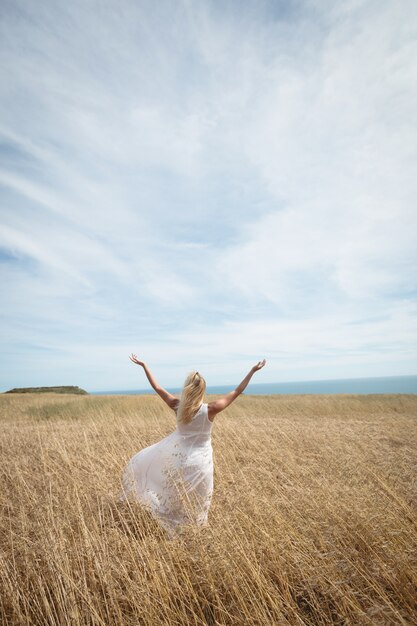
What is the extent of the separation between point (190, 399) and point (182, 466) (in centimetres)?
95

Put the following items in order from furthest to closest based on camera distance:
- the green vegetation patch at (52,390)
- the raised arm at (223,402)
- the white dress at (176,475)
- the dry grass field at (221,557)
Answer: the green vegetation patch at (52,390)
the raised arm at (223,402)
the white dress at (176,475)
the dry grass field at (221,557)

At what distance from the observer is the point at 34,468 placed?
271 inches

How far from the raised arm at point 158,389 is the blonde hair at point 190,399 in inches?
12.4

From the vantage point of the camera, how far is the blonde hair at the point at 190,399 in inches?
178

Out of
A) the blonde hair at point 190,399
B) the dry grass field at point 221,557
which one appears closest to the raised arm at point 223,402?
the blonde hair at point 190,399

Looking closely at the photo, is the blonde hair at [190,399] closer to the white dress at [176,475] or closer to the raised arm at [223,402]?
the white dress at [176,475]

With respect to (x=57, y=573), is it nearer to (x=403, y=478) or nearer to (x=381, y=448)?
(x=403, y=478)

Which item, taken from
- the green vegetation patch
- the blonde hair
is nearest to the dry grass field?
the blonde hair

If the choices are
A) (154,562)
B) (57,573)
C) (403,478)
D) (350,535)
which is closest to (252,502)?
(350,535)

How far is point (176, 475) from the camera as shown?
14.4ft

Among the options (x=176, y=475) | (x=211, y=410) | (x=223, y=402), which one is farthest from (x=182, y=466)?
(x=223, y=402)

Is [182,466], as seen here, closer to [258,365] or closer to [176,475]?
[176,475]

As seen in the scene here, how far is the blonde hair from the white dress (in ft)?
0.32

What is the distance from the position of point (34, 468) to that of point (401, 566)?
6726 mm
